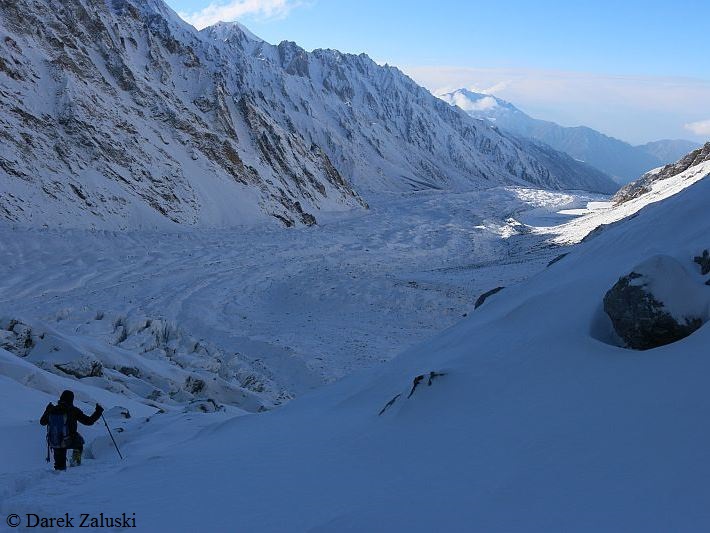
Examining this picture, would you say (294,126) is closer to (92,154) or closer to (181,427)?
(92,154)

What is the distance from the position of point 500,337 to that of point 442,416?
214 centimetres

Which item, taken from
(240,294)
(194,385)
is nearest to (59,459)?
(194,385)

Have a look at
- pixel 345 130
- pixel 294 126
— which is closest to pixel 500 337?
pixel 294 126

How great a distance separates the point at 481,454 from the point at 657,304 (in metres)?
2.55

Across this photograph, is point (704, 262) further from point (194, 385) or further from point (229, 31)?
point (229, 31)

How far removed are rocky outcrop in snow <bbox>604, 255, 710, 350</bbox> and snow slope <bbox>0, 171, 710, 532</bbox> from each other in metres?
0.29

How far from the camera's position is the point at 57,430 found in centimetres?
681

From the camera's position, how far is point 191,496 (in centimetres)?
511

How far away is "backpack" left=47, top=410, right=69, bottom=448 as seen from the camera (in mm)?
6770

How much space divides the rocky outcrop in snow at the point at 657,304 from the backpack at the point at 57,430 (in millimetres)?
6569

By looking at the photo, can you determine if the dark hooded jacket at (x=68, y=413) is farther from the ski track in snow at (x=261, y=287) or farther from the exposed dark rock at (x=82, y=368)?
the ski track in snow at (x=261, y=287)

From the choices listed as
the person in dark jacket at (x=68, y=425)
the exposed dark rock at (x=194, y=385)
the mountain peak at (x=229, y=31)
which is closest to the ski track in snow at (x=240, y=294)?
the person in dark jacket at (x=68, y=425)

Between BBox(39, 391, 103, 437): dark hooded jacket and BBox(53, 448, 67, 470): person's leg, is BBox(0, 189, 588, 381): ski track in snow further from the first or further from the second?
BBox(53, 448, 67, 470): person's leg

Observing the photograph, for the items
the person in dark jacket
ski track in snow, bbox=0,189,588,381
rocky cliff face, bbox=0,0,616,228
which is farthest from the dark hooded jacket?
rocky cliff face, bbox=0,0,616,228
